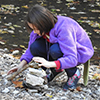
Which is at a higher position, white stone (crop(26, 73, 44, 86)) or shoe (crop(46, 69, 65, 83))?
white stone (crop(26, 73, 44, 86))

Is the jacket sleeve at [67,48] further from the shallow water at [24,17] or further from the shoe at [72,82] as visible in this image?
the shallow water at [24,17]

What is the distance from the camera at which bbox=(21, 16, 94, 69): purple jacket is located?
202 cm

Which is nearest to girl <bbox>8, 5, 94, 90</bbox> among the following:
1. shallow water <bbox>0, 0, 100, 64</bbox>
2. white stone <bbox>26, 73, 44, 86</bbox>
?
white stone <bbox>26, 73, 44, 86</bbox>

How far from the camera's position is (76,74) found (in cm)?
225

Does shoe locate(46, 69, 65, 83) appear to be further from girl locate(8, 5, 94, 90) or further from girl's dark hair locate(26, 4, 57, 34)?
girl's dark hair locate(26, 4, 57, 34)

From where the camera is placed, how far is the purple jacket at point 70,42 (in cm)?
202

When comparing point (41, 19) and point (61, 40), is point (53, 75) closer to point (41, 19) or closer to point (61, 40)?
point (61, 40)

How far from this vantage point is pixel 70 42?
202cm

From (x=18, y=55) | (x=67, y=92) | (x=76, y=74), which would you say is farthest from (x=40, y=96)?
(x=18, y=55)

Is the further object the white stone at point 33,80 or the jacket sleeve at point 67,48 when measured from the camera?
the white stone at point 33,80

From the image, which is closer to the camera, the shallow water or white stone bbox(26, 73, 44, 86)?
white stone bbox(26, 73, 44, 86)

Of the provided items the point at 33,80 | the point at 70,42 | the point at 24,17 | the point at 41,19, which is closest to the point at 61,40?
the point at 70,42

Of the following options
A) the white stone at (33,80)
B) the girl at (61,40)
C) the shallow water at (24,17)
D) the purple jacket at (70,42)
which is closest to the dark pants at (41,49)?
the girl at (61,40)

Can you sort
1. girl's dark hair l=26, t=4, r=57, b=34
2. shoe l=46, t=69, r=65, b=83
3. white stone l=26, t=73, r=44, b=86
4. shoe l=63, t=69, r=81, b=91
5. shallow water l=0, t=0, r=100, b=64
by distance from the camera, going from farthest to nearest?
shallow water l=0, t=0, r=100, b=64, shoe l=46, t=69, r=65, b=83, shoe l=63, t=69, r=81, b=91, white stone l=26, t=73, r=44, b=86, girl's dark hair l=26, t=4, r=57, b=34
